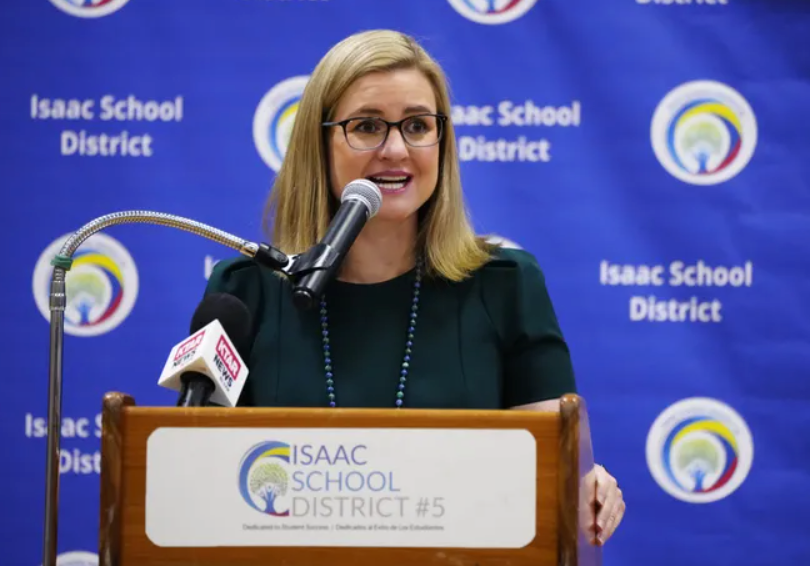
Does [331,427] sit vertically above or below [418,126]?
below

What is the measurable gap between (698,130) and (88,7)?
1.72 m

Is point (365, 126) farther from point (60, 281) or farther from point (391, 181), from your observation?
point (60, 281)

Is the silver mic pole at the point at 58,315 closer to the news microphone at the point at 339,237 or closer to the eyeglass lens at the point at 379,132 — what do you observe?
the news microphone at the point at 339,237

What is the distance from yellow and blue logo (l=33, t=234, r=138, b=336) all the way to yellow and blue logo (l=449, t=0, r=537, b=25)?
1.14 metres

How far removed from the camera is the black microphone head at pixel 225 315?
146cm

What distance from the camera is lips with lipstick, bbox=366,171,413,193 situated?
6.16 ft

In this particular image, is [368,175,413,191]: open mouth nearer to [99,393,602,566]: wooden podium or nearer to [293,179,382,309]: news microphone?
[293,179,382,309]: news microphone

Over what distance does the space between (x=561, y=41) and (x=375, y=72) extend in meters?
1.06

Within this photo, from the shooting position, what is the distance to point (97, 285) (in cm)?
282

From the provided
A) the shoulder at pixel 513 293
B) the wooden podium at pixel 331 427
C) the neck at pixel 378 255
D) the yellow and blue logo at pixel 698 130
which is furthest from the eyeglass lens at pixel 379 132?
the yellow and blue logo at pixel 698 130

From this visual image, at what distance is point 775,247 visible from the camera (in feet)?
9.09

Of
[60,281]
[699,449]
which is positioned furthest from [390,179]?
[699,449]

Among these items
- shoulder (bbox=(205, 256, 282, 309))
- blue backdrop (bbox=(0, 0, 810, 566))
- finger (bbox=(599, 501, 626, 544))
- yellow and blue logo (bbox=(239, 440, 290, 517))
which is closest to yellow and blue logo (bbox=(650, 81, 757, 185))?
blue backdrop (bbox=(0, 0, 810, 566))

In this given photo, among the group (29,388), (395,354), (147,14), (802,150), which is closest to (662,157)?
(802,150)
